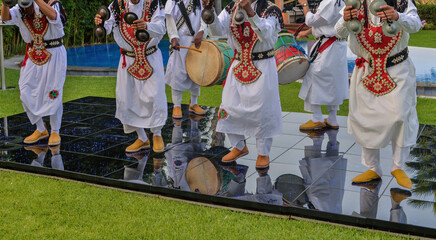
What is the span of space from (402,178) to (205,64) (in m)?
3.27

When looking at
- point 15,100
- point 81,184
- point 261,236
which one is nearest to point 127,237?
point 261,236

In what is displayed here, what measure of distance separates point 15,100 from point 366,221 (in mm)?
6493

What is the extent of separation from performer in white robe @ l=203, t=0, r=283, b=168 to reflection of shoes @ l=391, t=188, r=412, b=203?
3.91 ft

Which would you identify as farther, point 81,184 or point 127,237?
point 81,184

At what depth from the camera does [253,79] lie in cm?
502

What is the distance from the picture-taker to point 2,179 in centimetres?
502

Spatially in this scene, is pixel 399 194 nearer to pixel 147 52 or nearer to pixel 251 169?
pixel 251 169

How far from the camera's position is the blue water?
13.3 m

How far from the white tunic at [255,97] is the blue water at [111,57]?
26.1 feet

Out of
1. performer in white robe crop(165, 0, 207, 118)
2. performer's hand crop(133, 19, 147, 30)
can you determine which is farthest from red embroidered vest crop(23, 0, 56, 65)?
performer in white robe crop(165, 0, 207, 118)

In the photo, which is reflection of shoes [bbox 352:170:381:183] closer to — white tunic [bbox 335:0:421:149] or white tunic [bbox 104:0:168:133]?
white tunic [bbox 335:0:421:149]

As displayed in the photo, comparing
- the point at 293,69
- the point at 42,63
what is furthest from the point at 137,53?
the point at 293,69

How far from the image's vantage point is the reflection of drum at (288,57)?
6223mm

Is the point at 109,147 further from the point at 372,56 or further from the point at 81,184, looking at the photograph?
the point at 372,56
